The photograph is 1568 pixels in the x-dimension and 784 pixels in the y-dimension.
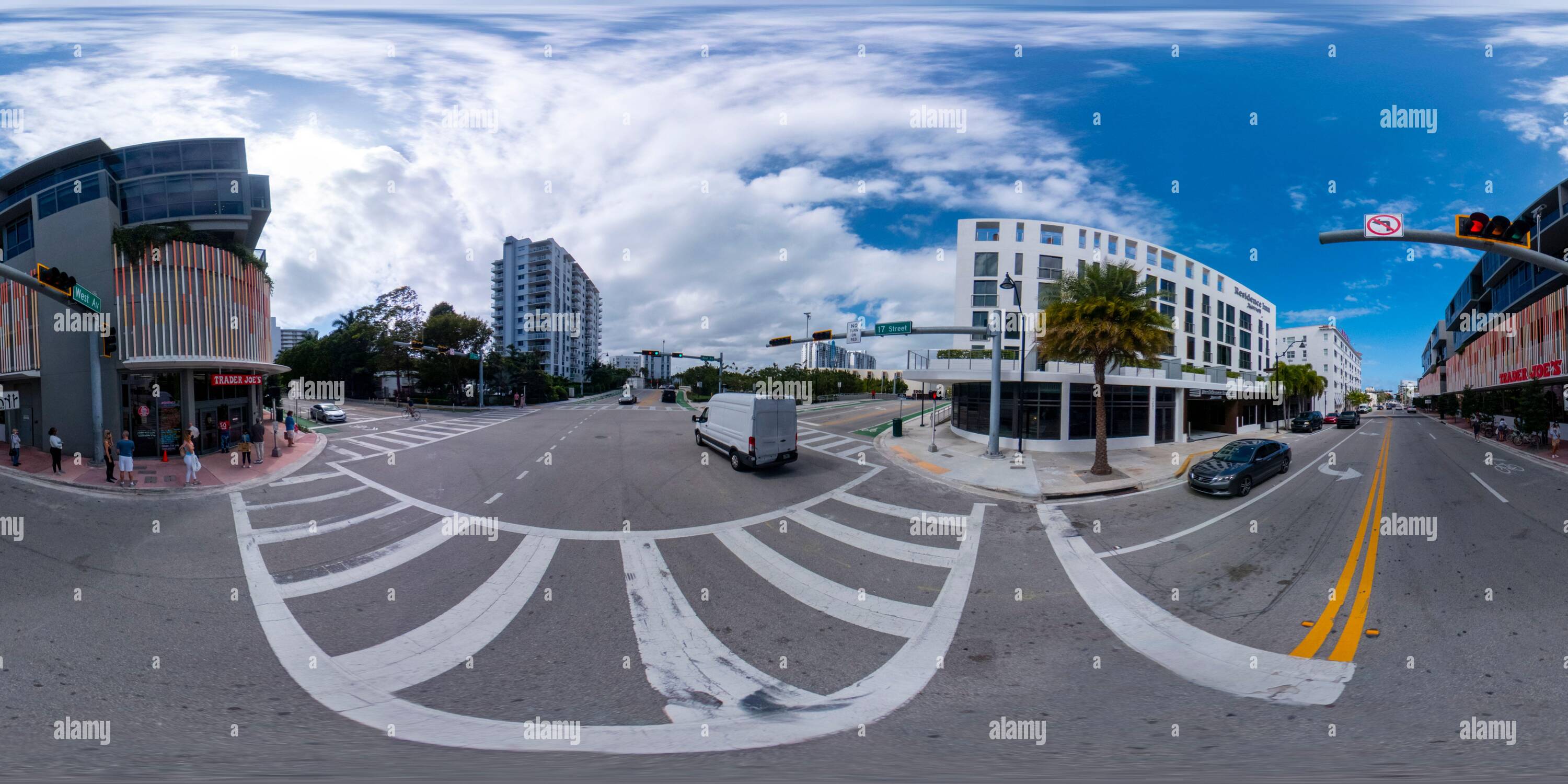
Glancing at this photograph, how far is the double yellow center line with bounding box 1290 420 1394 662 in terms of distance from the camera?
213 inches

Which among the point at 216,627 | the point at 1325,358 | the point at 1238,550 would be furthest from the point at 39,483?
the point at 1325,358

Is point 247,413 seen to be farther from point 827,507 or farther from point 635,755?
point 635,755

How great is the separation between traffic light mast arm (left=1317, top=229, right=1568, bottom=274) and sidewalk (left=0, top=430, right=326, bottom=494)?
70.4ft

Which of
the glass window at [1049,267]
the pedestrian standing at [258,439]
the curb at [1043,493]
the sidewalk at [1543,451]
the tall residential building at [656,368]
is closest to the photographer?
the curb at [1043,493]

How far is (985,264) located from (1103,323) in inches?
707

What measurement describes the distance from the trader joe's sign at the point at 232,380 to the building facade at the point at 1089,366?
25.5 metres

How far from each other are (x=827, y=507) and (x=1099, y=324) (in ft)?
33.5

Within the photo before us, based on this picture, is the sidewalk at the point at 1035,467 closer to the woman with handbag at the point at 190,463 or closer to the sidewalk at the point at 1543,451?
the sidewalk at the point at 1543,451

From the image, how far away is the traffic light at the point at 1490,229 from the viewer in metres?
7.13

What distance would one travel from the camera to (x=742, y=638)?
18.4 feet

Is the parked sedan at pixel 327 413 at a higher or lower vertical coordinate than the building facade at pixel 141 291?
lower

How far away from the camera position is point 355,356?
48000 mm
